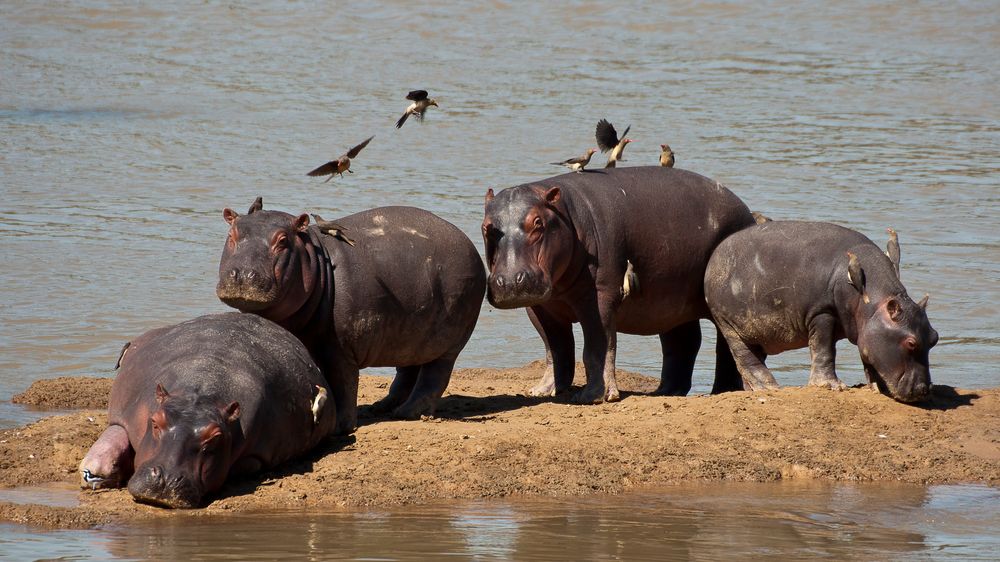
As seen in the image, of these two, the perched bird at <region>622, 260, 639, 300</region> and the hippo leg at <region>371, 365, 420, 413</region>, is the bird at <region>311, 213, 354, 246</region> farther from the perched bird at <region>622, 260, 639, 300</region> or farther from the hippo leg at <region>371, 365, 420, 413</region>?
the perched bird at <region>622, 260, 639, 300</region>

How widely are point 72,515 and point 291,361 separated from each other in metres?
1.65

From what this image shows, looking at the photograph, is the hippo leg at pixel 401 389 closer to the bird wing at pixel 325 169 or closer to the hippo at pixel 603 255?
the hippo at pixel 603 255

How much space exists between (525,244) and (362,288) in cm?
114

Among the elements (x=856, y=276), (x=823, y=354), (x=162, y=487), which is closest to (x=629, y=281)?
(x=823, y=354)

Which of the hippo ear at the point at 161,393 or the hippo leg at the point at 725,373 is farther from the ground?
the hippo ear at the point at 161,393

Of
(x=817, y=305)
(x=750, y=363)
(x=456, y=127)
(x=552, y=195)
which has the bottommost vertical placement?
(x=750, y=363)

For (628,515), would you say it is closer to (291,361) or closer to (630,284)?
(291,361)

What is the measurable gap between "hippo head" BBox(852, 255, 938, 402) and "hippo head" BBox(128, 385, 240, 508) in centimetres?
404

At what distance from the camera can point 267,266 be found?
880cm

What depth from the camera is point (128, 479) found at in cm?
798

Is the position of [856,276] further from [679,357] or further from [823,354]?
[679,357]

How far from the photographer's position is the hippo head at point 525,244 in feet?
31.4

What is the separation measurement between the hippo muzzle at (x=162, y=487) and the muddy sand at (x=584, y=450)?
0.21 feet

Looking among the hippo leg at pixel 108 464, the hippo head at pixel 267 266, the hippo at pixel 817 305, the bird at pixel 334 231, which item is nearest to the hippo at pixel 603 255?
the hippo at pixel 817 305
